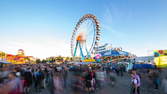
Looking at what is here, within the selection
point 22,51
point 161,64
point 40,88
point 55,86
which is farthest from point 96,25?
point 22,51

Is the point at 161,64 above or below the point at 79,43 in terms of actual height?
below

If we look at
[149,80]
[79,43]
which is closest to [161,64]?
[149,80]

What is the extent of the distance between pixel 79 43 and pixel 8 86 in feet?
125

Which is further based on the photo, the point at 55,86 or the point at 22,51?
the point at 22,51

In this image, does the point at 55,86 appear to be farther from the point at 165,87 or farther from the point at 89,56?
the point at 89,56

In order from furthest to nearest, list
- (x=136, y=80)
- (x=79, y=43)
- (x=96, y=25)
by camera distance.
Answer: (x=79, y=43) < (x=96, y=25) < (x=136, y=80)

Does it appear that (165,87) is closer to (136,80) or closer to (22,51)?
(136,80)

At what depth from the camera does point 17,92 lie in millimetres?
3764

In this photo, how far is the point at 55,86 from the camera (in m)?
5.55

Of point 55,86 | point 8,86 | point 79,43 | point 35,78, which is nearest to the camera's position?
point 8,86

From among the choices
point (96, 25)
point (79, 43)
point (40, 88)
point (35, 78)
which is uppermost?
point (96, 25)

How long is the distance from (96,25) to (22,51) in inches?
2892

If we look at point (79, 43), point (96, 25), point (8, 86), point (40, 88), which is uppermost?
point (96, 25)

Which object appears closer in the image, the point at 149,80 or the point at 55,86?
the point at 55,86
